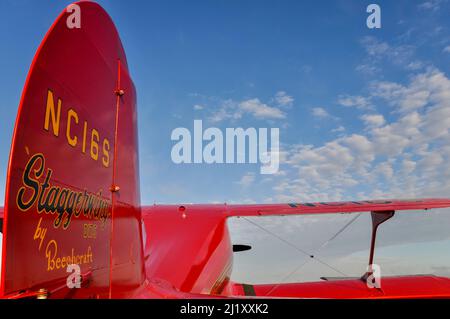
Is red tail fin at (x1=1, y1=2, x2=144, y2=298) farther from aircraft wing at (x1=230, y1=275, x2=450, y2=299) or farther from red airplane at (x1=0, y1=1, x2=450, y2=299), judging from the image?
aircraft wing at (x1=230, y1=275, x2=450, y2=299)

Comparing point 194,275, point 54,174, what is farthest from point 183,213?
point 54,174

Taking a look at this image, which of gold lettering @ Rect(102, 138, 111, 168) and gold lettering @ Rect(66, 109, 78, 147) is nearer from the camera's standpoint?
gold lettering @ Rect(66, 109, 78, 147)

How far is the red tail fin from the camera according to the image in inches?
81.0

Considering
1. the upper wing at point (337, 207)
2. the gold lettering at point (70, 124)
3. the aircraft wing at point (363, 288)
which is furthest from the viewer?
the upper wing at point (337, 207)

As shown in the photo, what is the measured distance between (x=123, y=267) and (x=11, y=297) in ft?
5.32

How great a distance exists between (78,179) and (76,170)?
67mm

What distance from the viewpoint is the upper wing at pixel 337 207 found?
8.20 meters

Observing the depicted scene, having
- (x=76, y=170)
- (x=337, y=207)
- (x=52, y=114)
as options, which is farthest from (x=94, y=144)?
(x=337, y=207)

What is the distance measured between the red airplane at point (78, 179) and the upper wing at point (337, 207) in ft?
12.6

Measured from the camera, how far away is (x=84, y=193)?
2812 mm

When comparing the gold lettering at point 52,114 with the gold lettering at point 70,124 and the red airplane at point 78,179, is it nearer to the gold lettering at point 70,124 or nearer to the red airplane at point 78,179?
the red airplane at point 78,179

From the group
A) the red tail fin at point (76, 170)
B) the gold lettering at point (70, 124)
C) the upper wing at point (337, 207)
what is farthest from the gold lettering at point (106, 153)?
the upper wing at point (337, 207)

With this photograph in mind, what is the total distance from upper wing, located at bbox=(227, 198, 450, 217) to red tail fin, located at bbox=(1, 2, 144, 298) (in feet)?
16.1

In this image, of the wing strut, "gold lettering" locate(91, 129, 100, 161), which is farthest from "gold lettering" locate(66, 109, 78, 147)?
the wing strut
